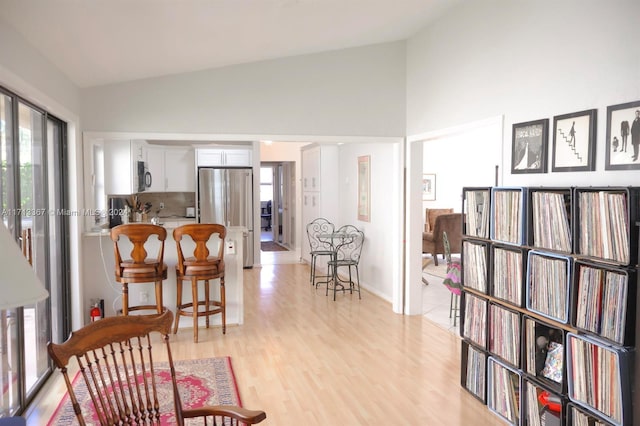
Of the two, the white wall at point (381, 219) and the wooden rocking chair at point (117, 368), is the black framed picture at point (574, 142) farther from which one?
the white wall at point (381, 219)

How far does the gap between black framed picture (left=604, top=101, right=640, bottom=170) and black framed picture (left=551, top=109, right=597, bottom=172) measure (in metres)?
0.12

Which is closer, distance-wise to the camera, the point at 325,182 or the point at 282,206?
the point at 325,182

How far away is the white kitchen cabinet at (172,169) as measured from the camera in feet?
28.8

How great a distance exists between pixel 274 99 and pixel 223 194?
3732mm

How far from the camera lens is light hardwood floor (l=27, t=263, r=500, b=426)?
3.31 metres

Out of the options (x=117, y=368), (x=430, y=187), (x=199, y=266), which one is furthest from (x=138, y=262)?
(x=430, y=187)

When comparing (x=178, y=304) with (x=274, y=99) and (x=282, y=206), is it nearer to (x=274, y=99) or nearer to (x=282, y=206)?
(x=274, y=99)

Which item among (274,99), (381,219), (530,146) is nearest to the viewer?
(530,146)

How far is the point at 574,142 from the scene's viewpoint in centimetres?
304

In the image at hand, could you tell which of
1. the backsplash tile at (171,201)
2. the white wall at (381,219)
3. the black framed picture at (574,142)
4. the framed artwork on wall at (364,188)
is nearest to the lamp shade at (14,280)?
the black framed picture at (574,142)

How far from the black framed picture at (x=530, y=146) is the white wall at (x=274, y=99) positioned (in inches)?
86.0

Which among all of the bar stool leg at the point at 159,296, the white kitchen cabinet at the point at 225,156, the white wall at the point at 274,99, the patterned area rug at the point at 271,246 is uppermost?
the white wall at the point at 274,99

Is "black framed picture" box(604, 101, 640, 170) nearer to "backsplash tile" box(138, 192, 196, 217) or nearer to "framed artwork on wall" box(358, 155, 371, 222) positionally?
"framed artwork on wall" box(358, 155, 371, 222)

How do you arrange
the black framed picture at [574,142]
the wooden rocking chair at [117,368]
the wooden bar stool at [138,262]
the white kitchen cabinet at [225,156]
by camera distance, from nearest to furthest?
the wooden rocking chair at [117,368]
the black framed picture at [574,142]
the wooden bar stool at [138,262]
the white kitchen cabinet at [225,156]
